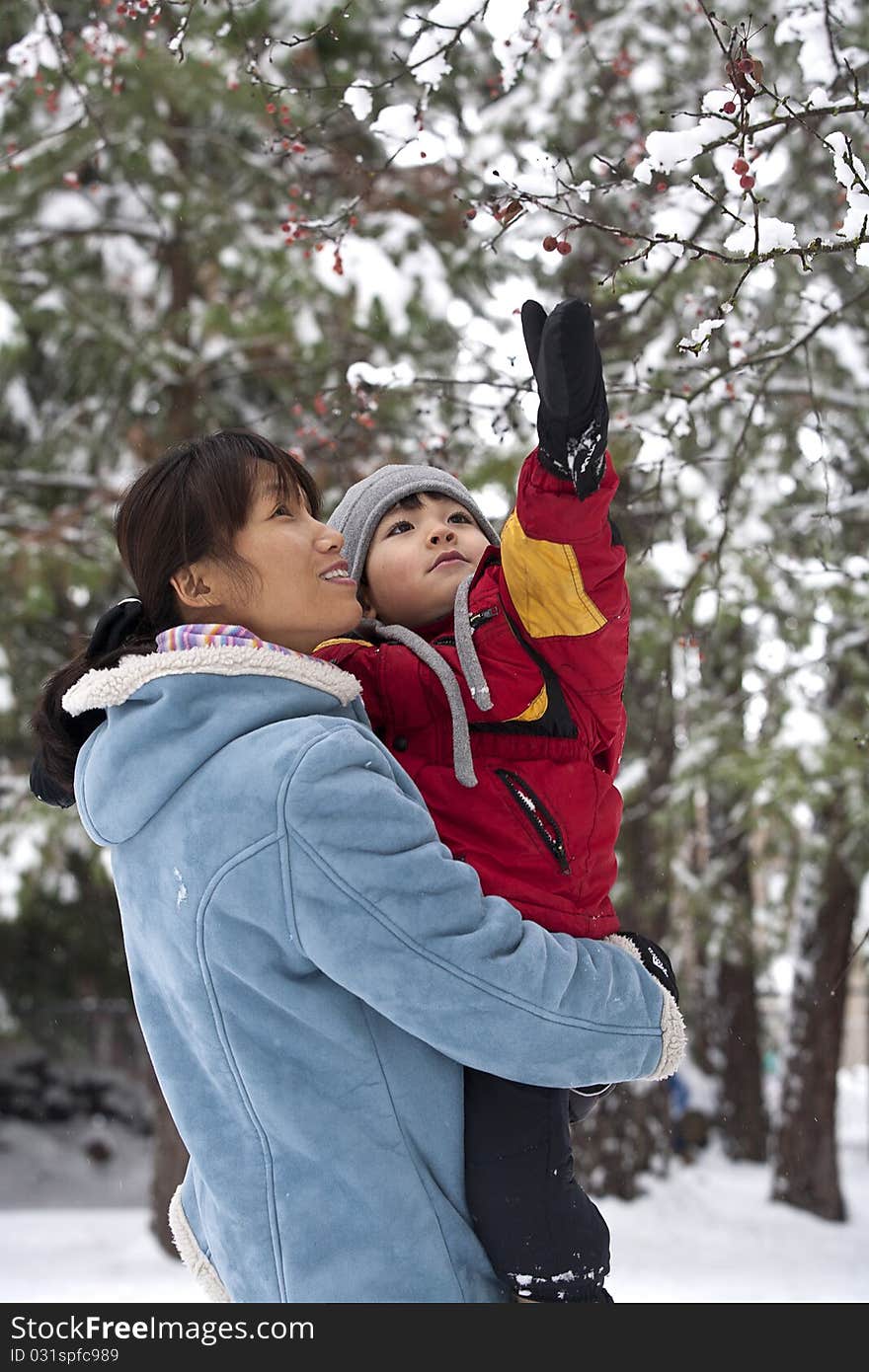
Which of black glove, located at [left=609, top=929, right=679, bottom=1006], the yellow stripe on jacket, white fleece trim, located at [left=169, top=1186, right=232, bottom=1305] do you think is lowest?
white fleece trim, located at [left=169, top=1186, right=232, bottom=1305]

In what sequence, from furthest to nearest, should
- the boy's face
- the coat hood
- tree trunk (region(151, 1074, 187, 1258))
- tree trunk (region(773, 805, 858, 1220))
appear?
tree trunk (region(773, 805, 858, 1220)), tree trunk (region(151, 1074, 187, 1258)), the boy's face, the coat hood

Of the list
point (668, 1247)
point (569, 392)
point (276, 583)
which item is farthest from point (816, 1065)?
point (569, 392)

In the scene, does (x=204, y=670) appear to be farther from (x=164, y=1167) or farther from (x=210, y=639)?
(x=164, y=1167)

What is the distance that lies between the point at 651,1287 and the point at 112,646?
22.4 ft

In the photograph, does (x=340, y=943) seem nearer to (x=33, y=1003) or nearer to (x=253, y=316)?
(x=253, y=316)

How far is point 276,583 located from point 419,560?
1.16 feet

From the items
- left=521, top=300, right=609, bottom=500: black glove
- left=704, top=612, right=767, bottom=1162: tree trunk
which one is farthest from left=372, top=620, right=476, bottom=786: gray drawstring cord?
left=704, top=612, right=767, bottom=1162: tree trunk

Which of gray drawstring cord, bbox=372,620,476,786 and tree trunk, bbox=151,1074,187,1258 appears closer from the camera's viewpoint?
gray drawstring cord, bbox=372,620,476,786

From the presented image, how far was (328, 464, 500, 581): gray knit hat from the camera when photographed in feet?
7.48

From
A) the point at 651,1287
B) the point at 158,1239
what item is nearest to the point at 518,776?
the point at 651,1287

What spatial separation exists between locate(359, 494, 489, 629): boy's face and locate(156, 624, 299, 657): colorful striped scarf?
0.42m

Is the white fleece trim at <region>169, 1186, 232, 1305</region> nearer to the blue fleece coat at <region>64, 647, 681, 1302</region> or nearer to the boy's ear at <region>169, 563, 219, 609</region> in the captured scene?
the blue fleece coat at <region>64, 647, 681, 1302</region>

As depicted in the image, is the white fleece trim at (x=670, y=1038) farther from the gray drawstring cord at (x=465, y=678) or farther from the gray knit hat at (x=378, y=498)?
the gray knit hat at (x=378, y=498)

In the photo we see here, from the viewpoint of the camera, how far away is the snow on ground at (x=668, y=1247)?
7.78 m
